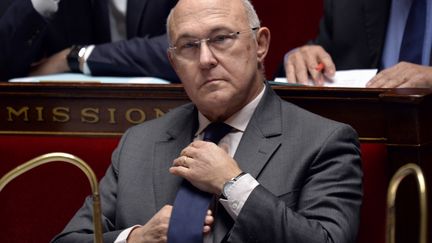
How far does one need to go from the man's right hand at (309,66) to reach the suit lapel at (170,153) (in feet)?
1.53

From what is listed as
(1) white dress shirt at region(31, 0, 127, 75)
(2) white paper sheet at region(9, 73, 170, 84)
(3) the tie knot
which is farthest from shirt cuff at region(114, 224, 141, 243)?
(1) white dress shirt at region(31, 0, 127, 75)

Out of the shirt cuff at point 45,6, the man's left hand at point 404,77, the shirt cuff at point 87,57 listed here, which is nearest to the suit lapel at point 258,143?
the man's left hand at point 404,77

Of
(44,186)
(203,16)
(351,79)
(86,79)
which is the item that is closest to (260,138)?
(203,16)

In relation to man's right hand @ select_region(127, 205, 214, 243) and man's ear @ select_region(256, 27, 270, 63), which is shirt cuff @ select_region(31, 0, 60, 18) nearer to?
man's ear @ select_region(256, 27, 270, 63)

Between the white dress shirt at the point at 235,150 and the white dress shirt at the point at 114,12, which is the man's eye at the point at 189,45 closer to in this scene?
the white dress shirt at the point at 235,150

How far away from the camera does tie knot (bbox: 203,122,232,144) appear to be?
6.42ft

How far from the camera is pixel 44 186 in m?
2.44

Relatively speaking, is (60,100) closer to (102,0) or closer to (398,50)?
(102,0)

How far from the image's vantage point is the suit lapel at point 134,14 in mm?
2809

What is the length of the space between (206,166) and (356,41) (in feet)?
3.33

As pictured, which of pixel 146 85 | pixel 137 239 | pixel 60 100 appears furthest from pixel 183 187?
pixel 60 100

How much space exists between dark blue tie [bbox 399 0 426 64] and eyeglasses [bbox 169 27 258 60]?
749 millimetres

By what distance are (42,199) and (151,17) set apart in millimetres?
710

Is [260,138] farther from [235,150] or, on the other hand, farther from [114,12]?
[114,12]
